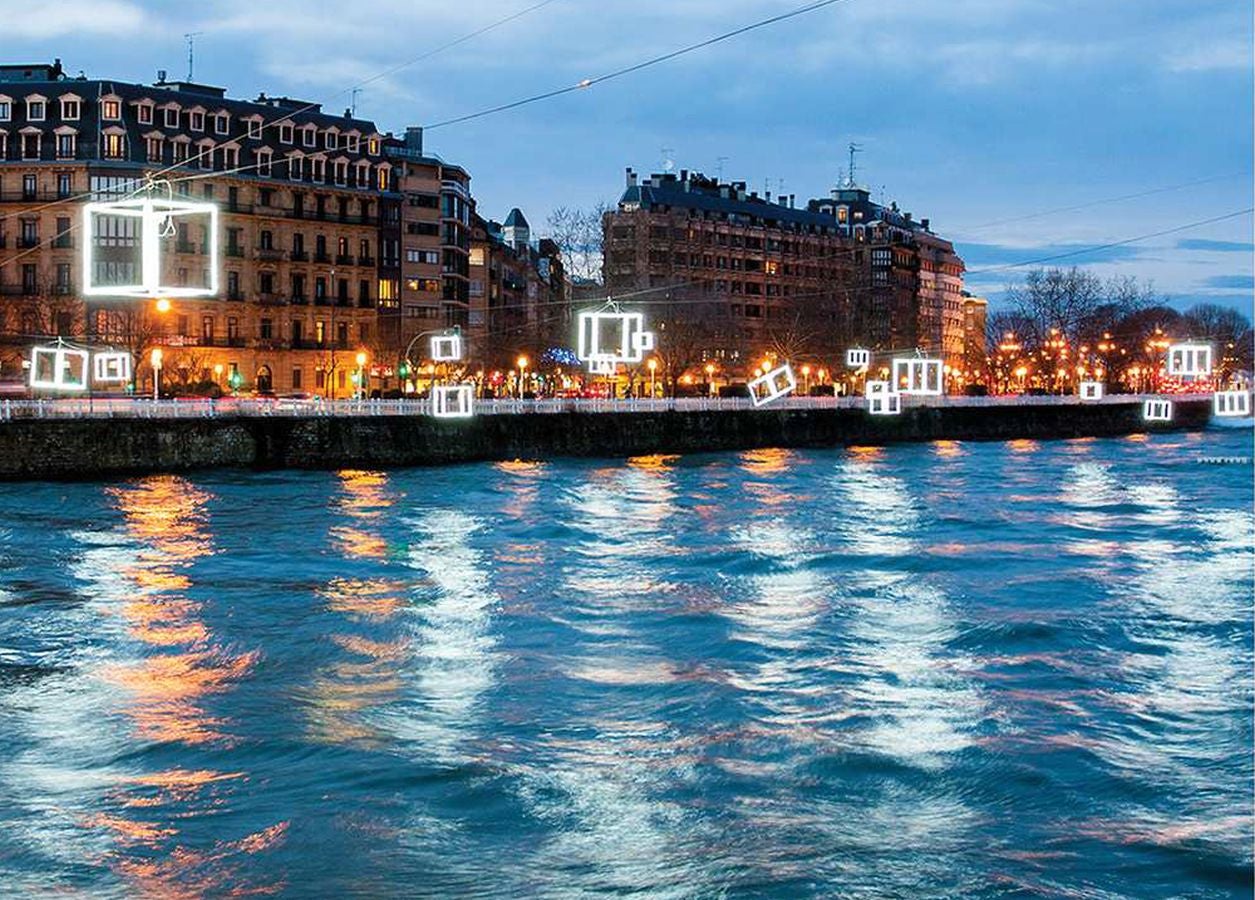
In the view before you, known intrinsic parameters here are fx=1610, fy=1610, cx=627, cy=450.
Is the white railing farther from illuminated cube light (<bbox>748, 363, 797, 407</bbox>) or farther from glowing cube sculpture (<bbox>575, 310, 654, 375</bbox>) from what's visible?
glowing cube sculpture (<bbox>575, 310, 654, 375</bbox>)

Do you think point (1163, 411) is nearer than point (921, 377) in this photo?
Yes

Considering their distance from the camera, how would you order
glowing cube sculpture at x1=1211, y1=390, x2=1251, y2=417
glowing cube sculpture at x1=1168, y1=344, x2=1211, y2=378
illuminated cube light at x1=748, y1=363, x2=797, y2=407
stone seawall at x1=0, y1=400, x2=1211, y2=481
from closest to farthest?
glowing cube sculpture at x1=1211, y1=390, x2=1251, y2=417, glowing cube sculpture at x1=1168, y1=344, x2=1211, y2=378, illuminated cube light at x1=748, y1=363, x2=797, y2=407, stone seawall at x1=0, y1=400, x2=1211, y2=481

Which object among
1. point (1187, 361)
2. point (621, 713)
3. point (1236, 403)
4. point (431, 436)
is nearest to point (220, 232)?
point (431, 436)

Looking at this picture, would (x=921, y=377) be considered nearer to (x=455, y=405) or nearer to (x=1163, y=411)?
(x=1163, y=411)

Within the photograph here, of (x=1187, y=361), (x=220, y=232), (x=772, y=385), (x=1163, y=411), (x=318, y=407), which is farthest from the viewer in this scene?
(x=220, y=232)

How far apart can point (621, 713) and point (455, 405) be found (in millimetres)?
36117

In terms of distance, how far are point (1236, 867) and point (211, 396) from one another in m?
51.3

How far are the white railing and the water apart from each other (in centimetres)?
1349

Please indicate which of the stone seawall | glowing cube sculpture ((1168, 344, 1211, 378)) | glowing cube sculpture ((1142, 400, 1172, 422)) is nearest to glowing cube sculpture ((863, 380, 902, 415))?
the stone seawall

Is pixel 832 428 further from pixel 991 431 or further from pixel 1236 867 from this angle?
pixel 1236 867

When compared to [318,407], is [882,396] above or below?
above

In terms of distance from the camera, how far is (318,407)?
4800 centimetres

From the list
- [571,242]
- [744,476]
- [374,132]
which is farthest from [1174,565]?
[374,132]

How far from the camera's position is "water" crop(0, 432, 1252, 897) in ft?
35.4
